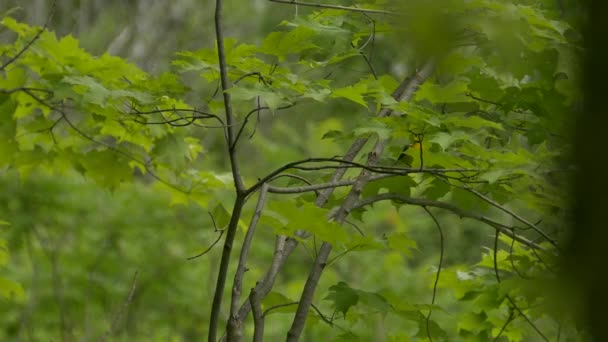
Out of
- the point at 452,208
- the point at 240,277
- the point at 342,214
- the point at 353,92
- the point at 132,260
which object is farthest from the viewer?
the point at 132,260

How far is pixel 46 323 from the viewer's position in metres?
6.08

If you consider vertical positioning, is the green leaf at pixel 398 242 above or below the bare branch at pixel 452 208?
below

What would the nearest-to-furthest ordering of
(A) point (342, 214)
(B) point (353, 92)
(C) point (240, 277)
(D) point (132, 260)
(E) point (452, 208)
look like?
(B) point (353, 92), (C) point (240, 277), (E) point (452, 208), (A) point (342, 214), (D) point (132, 260)

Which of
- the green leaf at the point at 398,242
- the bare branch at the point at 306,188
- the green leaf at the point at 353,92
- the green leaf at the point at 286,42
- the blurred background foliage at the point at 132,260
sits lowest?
the blurred background foliage at the point at 132,260

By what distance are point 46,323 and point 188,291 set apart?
1040 mm

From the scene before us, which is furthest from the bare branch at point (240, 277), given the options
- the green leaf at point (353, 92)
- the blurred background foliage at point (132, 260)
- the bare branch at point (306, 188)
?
the blurred background foliage at point (132, 260)

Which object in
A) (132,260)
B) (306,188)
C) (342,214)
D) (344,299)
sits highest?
(306,188)

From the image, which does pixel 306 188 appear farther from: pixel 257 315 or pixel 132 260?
pixel 132 260

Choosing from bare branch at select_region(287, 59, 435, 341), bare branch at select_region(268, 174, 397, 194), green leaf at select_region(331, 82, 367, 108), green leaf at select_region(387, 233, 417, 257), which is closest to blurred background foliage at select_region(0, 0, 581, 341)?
bare branch at select_region(287, 59, 435, 341)

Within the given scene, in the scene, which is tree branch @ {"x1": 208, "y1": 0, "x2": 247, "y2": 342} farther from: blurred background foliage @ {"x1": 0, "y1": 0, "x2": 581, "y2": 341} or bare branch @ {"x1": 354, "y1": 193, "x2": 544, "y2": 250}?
blurred background foliage @ {"x1": 0, "y1": 0, "x2": 581, "y2": 341}

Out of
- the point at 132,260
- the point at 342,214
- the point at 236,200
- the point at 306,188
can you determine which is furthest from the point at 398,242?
the point at 132,260

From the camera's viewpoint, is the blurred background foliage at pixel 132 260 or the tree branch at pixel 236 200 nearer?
the tree branch at pixel 236 200

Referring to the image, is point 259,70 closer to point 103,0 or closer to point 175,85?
point 175,85

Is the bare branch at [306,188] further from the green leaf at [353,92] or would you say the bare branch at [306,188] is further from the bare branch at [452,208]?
the green leaf at [353,92]
